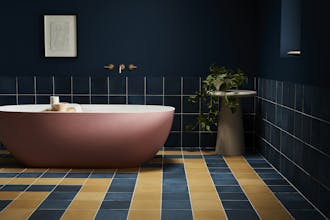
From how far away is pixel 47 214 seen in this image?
342 cm

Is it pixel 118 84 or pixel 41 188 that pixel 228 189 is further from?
pixel 118 84

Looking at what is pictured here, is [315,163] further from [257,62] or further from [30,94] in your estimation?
[30,94]

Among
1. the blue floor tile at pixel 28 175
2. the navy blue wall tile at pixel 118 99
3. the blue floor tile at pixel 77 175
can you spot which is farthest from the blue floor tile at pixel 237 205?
the navy blue wall tile at pixel 118 99

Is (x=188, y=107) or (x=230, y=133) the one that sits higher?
(x=188, y=107)

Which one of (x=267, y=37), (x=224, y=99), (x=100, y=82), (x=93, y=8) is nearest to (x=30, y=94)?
(x=100, y=82)

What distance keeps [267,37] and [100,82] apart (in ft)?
5.86

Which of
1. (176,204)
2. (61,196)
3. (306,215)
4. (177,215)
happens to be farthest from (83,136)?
(306,215)

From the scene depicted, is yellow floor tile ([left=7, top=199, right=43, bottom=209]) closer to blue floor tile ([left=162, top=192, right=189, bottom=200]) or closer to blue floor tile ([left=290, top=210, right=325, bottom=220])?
blue floor tile ([left=162, top=192, right=189, bottom=200])

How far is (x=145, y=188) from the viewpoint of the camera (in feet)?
13.5

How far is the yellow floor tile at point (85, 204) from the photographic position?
3586 mm

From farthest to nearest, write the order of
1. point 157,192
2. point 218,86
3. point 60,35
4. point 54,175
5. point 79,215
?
point 60,35 < point 218,86 < point 54,175 < point 157,192 < point 79,215

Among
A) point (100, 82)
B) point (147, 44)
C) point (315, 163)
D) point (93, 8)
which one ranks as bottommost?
point (315, 163)

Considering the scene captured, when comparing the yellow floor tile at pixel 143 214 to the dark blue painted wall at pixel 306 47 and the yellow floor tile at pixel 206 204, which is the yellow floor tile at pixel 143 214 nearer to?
the yellow floor tile at pixel 206 204

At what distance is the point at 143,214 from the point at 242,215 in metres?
0.59
